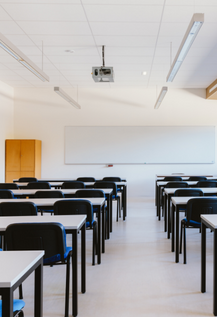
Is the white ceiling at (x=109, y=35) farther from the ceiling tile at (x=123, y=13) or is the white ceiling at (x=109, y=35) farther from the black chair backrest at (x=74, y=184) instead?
the black chair backrest at (x=74, y=184)

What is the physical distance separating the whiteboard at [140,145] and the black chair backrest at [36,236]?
23.4 feet

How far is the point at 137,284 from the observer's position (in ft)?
8.67

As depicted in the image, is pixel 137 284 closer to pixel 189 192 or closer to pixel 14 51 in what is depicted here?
pixel 189 192

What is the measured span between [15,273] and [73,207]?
1797mm

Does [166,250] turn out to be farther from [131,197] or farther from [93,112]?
[93,112]

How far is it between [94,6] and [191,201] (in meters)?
3.08

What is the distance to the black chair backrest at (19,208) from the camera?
2867 mm

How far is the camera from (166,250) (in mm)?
3674

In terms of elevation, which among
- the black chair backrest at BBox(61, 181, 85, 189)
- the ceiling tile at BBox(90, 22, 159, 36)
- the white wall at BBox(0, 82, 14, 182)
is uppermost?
the ceiling tile at BBox(90, 22, 159, 36)

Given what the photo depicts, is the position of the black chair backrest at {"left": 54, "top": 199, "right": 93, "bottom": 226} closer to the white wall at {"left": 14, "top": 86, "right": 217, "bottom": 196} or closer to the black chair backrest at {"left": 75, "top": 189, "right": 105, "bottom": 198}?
the black chair backrest at {"left": 75, "top": 189, "right": 105, "bottom": 198}

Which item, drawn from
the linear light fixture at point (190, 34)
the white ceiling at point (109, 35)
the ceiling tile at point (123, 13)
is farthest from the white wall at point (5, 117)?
the linear light fixture at point (190, 34)

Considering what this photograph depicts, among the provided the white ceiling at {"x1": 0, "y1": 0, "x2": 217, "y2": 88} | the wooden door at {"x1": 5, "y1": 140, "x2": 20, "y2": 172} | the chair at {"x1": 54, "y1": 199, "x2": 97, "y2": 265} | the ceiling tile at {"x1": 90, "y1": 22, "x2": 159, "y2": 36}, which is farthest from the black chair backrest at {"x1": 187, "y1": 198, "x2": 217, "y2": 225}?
the wooden door at {"x1": 5, "y1": 140, "x2": 20, "y2": 172}

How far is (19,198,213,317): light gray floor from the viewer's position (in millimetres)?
2188

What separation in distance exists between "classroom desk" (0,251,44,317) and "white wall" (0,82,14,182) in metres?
7.57
